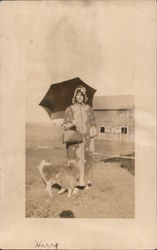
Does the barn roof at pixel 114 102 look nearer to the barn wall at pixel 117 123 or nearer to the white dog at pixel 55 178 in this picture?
the barn wall at pixel 117 123

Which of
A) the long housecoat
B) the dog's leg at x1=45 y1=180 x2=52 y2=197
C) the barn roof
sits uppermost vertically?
the barn roof

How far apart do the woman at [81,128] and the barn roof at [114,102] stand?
2cm

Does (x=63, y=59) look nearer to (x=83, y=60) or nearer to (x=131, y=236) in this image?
(x=83, y=60)

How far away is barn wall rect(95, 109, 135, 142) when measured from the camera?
0.51 m

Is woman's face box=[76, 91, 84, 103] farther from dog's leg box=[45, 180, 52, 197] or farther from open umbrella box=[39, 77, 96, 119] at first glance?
dog's leg box=[45, 180, 52, 197]

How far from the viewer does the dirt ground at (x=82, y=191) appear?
51 centimetres

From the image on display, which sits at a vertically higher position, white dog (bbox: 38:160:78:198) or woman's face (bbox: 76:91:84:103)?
woman's face (bbox: 76:91:84:103)

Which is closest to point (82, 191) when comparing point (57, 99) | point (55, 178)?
point (55, 178)

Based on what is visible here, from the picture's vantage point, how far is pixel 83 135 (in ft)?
1.73

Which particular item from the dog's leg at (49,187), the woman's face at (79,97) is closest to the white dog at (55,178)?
the dog's leg at (49,187)

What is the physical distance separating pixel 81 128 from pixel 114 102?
0.22 feet

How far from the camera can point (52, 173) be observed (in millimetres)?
527

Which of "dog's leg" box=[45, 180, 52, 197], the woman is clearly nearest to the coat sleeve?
the woman

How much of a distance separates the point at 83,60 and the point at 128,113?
107mm
